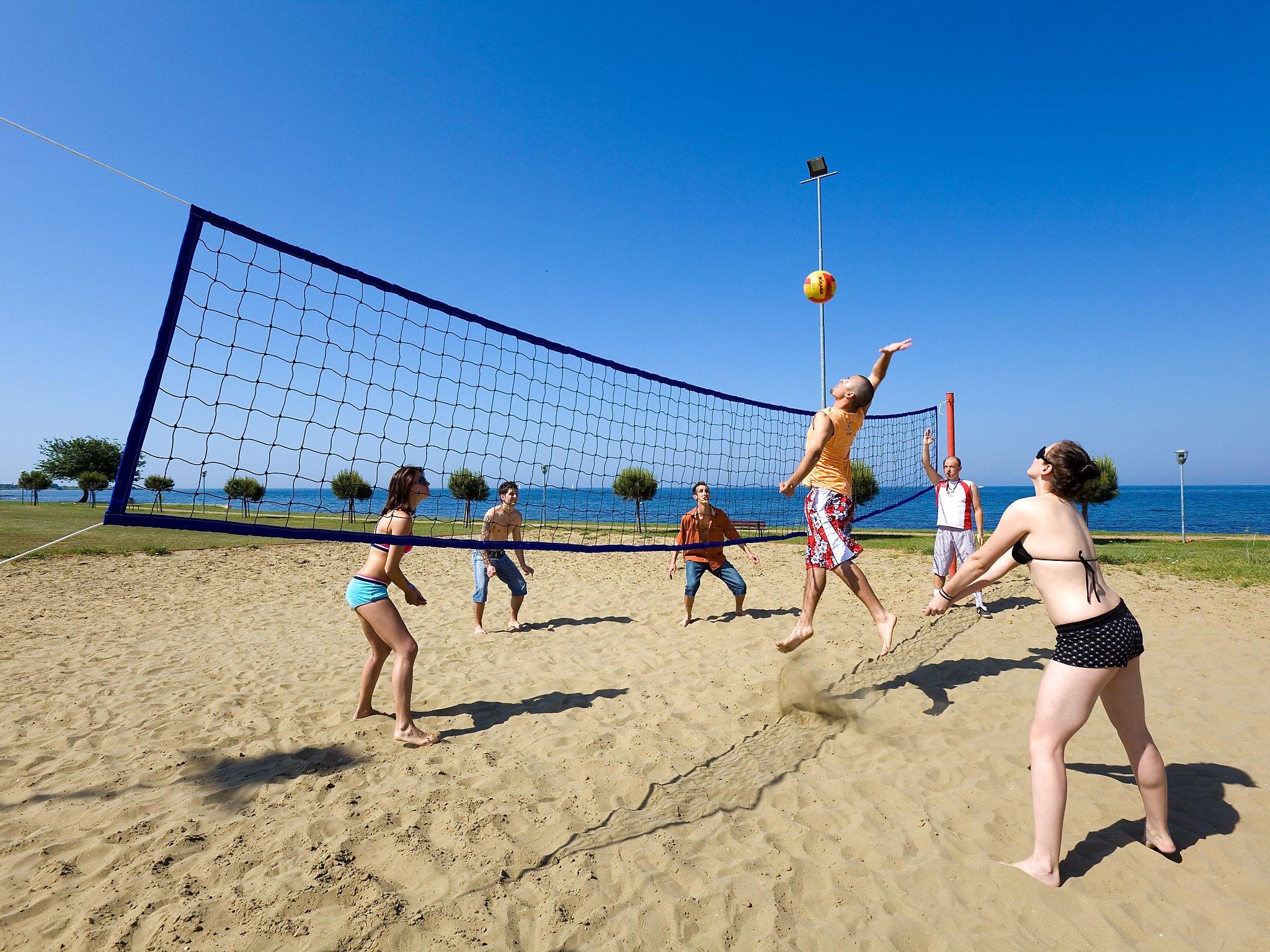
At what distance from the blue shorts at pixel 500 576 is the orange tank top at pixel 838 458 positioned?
329 centimetres

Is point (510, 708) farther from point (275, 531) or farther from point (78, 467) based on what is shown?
point (78, 467)

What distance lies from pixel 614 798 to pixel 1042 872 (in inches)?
71.6

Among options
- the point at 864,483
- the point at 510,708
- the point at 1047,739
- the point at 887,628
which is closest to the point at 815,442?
the point at 887,628

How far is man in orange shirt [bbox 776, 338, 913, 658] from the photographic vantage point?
378cm

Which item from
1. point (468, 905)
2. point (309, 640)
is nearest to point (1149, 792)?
point (468, 905)

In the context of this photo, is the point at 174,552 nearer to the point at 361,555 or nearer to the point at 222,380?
the point at 361,555

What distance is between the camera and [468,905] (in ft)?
7.41

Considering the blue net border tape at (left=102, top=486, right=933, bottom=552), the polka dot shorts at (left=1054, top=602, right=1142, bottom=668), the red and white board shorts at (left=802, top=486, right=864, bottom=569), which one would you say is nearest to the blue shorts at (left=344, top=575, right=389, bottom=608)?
the blue net border tape at (left=102, top=486, right=933, bottom=552)

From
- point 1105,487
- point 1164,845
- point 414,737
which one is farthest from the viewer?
point 1105,487

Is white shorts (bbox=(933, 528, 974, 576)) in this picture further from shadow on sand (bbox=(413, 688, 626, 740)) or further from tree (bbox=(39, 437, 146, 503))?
tree (bbox=(39, 437, 146, 503))

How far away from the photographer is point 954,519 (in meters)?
6.54

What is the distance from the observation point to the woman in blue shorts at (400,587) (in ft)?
11.7

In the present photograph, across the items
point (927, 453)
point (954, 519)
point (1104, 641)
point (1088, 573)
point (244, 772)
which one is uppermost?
point (927, 453)

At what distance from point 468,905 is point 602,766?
1229 millimetres
